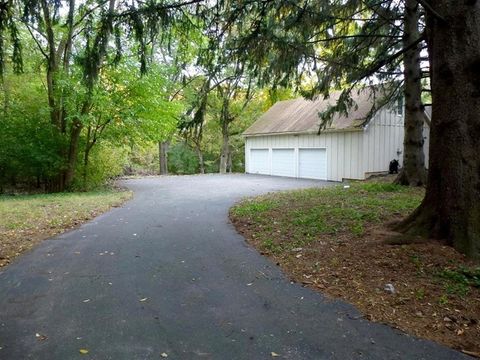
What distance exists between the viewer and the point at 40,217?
8.56 m

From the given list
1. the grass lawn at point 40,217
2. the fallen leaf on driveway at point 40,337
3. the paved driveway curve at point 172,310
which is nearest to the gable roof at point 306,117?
the grass lawn at point 40,217

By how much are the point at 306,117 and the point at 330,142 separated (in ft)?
10.3

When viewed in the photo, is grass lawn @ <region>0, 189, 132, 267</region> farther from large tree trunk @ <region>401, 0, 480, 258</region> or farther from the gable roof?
Answer: the gable roof

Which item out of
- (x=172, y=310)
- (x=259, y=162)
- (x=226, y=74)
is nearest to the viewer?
(x=172, y=310)

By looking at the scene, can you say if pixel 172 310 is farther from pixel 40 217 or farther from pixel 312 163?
pixel 312 163

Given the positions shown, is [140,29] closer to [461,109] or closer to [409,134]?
[461,109]

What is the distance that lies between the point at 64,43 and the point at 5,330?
14.0m

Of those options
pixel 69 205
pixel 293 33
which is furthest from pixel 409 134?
pixel 69 205

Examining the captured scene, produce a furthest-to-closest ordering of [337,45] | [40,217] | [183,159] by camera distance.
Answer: [183,159] → [337,45] → [40,217]

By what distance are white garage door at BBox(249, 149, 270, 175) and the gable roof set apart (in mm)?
1264

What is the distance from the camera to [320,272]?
4.57 m

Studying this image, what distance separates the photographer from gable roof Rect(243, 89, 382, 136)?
674 inches

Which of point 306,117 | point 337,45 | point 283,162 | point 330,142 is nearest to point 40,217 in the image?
point 337,45

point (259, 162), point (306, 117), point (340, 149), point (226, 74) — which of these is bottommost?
point (259, 162)
